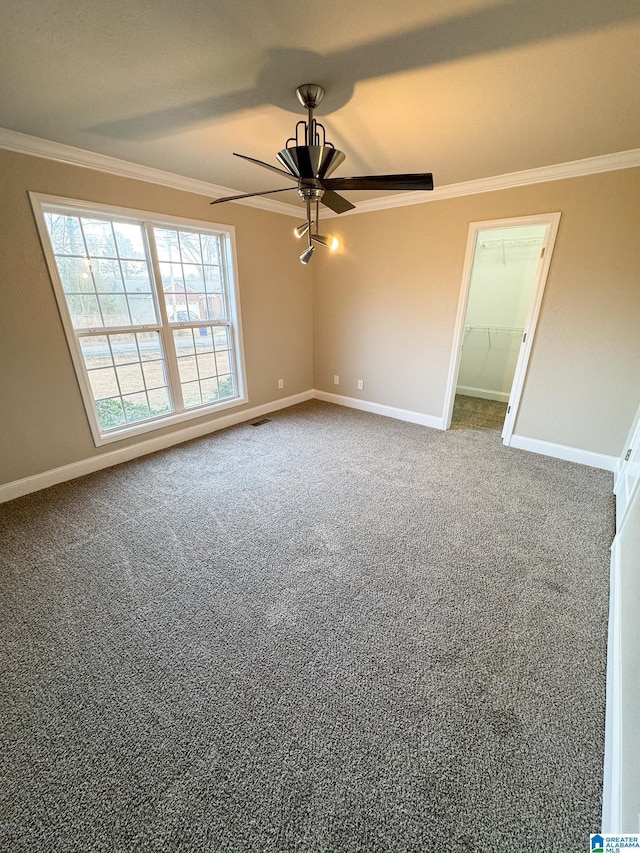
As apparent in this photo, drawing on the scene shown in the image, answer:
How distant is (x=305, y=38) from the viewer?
4.43 feet

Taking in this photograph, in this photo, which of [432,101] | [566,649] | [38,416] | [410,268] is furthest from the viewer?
[410,268]

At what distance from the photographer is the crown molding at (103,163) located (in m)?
2.18

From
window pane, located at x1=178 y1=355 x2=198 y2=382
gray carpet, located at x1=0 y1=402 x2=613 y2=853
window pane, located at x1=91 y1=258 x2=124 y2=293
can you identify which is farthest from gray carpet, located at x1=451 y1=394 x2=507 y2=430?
window pane, located at x1=91 y1=258 x2=124 y2=293

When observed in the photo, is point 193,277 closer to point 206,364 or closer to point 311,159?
point 206,364

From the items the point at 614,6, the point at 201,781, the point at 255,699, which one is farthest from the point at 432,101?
the point at 201,781

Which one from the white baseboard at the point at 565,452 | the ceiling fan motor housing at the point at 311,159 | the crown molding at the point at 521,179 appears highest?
the crown molding at the point at 521,179

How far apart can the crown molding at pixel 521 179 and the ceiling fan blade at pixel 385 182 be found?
5.07ft

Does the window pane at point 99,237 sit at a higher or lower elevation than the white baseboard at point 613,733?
higher

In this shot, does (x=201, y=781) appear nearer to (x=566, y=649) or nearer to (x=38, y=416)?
(x=566, y=649)

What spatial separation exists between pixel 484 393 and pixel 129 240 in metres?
4.93

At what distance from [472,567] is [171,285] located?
3503 mm

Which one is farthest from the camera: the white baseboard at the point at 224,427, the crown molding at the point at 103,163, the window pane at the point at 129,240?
the window pane at the point at 129,240

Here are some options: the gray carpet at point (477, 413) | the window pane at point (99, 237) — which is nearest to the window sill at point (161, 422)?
the window pane at point (99, 237)

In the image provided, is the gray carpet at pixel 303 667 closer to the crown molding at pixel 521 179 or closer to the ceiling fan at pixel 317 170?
the ceiling fan at pixel 317 170
